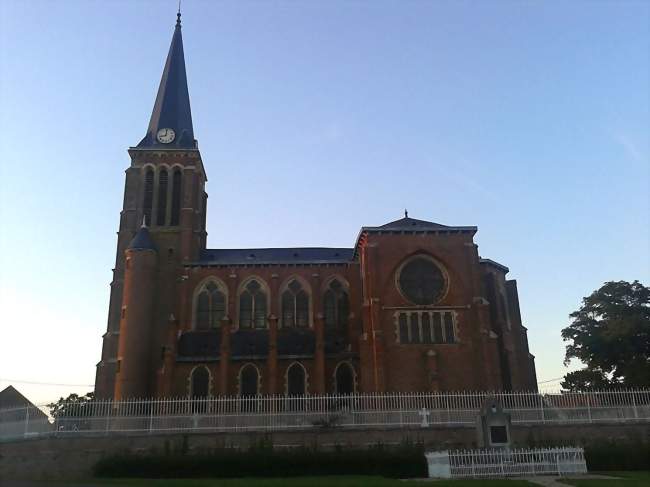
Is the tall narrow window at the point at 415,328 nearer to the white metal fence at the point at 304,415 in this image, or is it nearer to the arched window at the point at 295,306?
the white metal fence at the point at 304,415

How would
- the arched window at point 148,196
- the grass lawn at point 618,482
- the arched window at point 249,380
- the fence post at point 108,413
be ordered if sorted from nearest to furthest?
the grass lawn at point 618,482 < the fence post at point 108,413 < the arched window at point 249,380 < the arched window at point 148,196

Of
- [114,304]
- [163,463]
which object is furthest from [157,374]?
[163,463]

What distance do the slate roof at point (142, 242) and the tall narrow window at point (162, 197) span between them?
8.38 ft

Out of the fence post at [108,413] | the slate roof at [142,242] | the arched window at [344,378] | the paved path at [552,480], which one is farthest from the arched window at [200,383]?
the paved path at [552,480]

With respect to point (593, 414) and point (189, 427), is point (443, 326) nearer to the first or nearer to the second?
point (593, 414)

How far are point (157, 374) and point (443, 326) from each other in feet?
61.4

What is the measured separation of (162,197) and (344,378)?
2018 centimetres

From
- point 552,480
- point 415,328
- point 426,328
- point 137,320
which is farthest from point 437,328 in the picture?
point 137,320

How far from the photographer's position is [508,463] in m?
22.8

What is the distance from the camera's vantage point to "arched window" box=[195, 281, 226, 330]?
4231 centimetres

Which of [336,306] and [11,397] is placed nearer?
[11,397]

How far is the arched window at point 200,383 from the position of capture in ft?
123

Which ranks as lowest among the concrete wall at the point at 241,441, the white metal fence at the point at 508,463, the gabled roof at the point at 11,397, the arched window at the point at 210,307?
the white metal fence at the point at 508,463

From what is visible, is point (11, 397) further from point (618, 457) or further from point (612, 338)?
point (612, 338)
